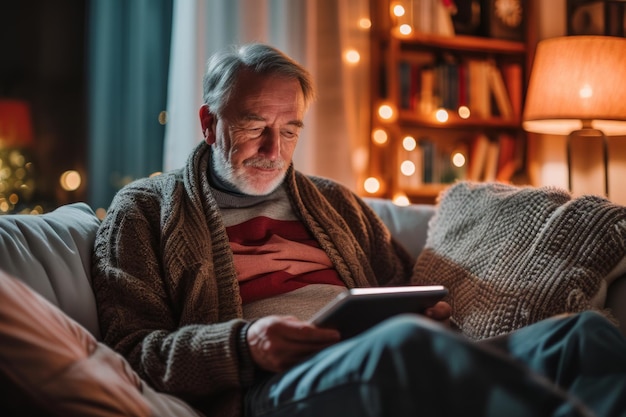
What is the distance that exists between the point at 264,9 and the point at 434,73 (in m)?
0.81

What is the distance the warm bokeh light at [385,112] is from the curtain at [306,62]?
0.26 ft

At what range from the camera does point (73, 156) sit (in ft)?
9.02

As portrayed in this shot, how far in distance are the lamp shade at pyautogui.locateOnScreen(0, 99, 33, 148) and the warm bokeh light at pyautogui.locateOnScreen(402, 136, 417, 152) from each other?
4.93 feet

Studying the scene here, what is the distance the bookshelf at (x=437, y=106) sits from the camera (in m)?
3.22

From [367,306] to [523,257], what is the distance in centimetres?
56

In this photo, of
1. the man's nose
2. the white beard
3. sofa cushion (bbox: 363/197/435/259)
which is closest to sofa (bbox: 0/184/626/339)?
the white beard

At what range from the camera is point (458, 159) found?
340 centimetres

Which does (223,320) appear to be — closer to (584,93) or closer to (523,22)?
(584,93)

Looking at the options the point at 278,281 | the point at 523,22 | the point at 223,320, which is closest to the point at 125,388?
the point at 223,320

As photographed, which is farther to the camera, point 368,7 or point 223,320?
point 368,7

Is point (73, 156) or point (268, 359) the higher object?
point (73, 156)

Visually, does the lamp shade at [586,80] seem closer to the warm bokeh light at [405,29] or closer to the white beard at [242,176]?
the warm bokeh light at [405,29]

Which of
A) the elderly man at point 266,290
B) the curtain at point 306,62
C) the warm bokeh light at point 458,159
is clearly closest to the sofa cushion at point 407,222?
the elderly man at point 266,290

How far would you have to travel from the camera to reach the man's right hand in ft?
4.31
